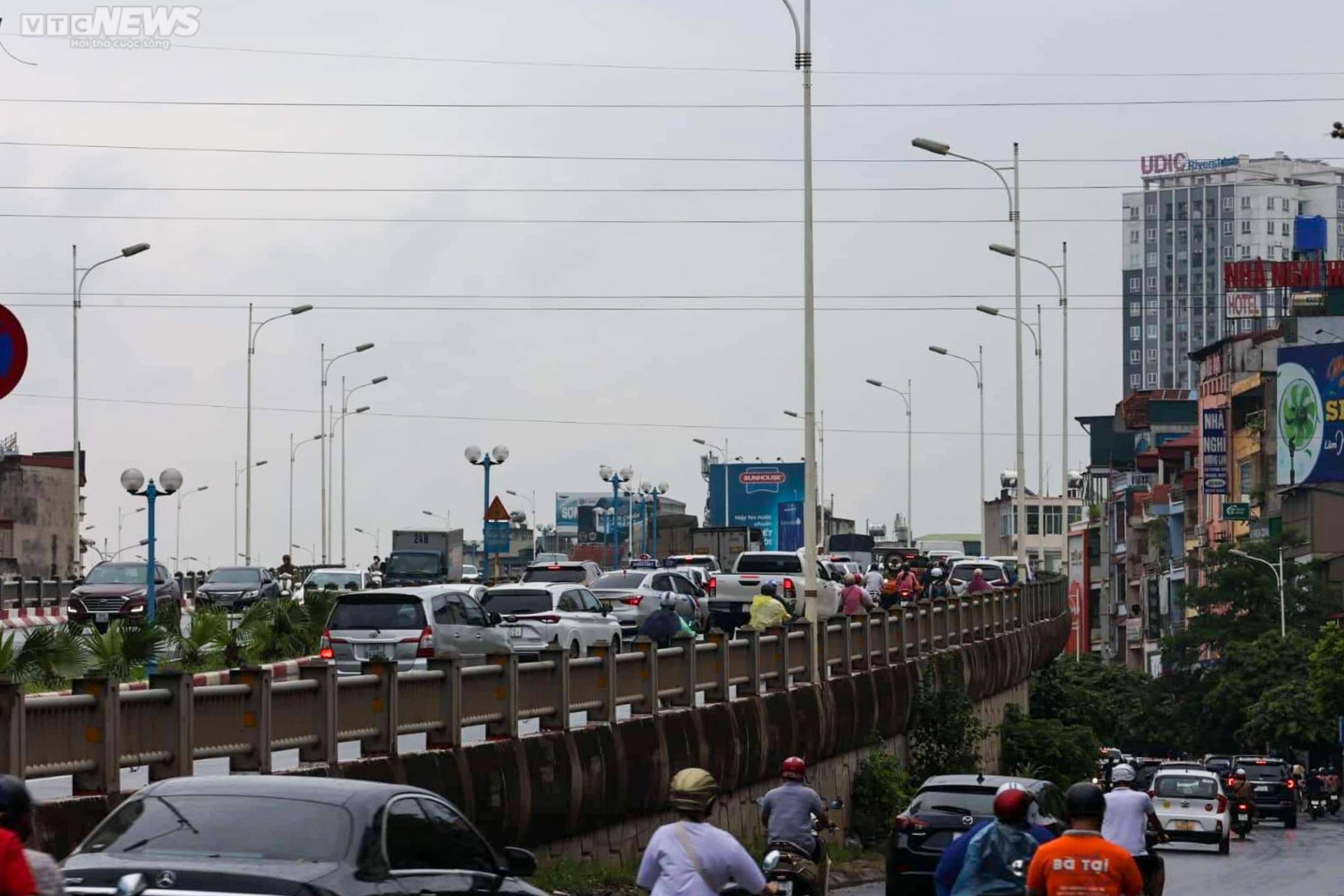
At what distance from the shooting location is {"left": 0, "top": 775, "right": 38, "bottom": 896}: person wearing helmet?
792cm

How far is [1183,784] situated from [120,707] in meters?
28.8

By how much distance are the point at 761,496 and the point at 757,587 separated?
53271 mm

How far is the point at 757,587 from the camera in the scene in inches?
2041

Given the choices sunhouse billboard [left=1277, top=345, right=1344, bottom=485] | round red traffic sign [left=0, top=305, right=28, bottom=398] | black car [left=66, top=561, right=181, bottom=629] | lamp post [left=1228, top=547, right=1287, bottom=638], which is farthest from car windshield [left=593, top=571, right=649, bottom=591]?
lamp post [left=1228, top=547, right=1287, bottom=638]


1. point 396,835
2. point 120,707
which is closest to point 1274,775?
point 120,707

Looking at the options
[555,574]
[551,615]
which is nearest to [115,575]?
[555,574]

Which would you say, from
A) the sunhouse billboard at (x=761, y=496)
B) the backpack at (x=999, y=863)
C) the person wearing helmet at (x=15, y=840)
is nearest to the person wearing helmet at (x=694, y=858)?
the backpack at (x=999, y=863)

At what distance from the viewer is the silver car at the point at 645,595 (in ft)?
→ 146

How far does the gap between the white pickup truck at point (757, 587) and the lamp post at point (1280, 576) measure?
109 ft

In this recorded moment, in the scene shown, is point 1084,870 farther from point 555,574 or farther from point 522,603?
point 555,574

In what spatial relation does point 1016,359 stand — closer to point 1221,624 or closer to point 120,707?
point 1221,624

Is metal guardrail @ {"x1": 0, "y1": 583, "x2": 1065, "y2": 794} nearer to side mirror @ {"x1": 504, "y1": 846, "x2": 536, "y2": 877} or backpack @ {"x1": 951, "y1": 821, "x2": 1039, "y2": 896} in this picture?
side mirror @ {"x1": 504, "y1": 846, "x2": 536, "y2": 877}

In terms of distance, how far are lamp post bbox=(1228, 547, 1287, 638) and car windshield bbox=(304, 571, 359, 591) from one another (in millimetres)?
39964

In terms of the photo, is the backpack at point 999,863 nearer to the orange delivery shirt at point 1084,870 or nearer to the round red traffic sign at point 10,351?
the orange delivery shirt at point 1084,870
